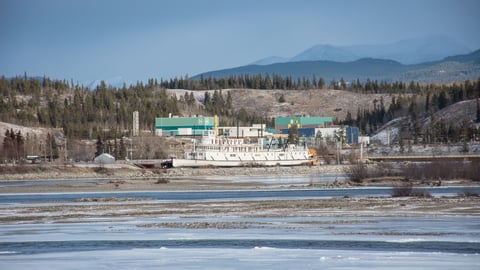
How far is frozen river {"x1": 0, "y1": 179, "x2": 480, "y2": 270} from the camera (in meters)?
23.3

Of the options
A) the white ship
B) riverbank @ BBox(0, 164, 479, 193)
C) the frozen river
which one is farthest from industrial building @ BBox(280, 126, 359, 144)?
the frozen river

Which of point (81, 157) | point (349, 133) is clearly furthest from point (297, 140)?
point (81, 157)

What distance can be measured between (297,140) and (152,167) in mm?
52324

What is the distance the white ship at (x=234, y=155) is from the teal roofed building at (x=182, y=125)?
158 feet

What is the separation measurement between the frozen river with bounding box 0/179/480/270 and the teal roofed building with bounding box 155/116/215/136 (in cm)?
14007

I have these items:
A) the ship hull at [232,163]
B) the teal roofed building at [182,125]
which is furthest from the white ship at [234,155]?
the teal roofed building at [182,125]

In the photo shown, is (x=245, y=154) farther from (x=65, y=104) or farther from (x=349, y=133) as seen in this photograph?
(x=65, y=104)

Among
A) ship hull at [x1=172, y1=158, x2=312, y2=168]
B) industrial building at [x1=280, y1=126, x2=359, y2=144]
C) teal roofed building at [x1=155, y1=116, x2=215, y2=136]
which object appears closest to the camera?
ship hull at [x1=172, y1=158, x2=312, y2=168]

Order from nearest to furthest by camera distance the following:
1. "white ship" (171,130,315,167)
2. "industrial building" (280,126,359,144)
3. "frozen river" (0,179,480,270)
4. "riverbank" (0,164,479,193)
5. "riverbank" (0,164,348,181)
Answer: "frozen river" (0,179,480,270) → "riverbank" (0,164,479,193) → "riverbank" (0,164,348,181) → "white ship" (171,130,315,167) → "industrial building" (280,126,359,144)

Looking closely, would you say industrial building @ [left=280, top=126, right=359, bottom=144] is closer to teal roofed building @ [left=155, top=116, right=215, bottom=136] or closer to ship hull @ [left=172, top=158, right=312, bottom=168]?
teal roofed building @ [left=155, top=116, right=215, bottom=136]

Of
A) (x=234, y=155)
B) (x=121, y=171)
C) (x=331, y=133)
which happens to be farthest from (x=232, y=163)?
(x=331, y=133)

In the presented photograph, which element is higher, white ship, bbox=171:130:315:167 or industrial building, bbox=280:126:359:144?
industrial building, bbox=280:126:359:144

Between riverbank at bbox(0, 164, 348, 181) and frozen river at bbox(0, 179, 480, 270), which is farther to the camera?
riverbank at bbox(0, 164, 348, 181)

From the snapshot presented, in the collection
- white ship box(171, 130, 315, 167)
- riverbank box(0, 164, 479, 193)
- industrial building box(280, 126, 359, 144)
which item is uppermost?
industrial building box(280, 126, 359, 144)
